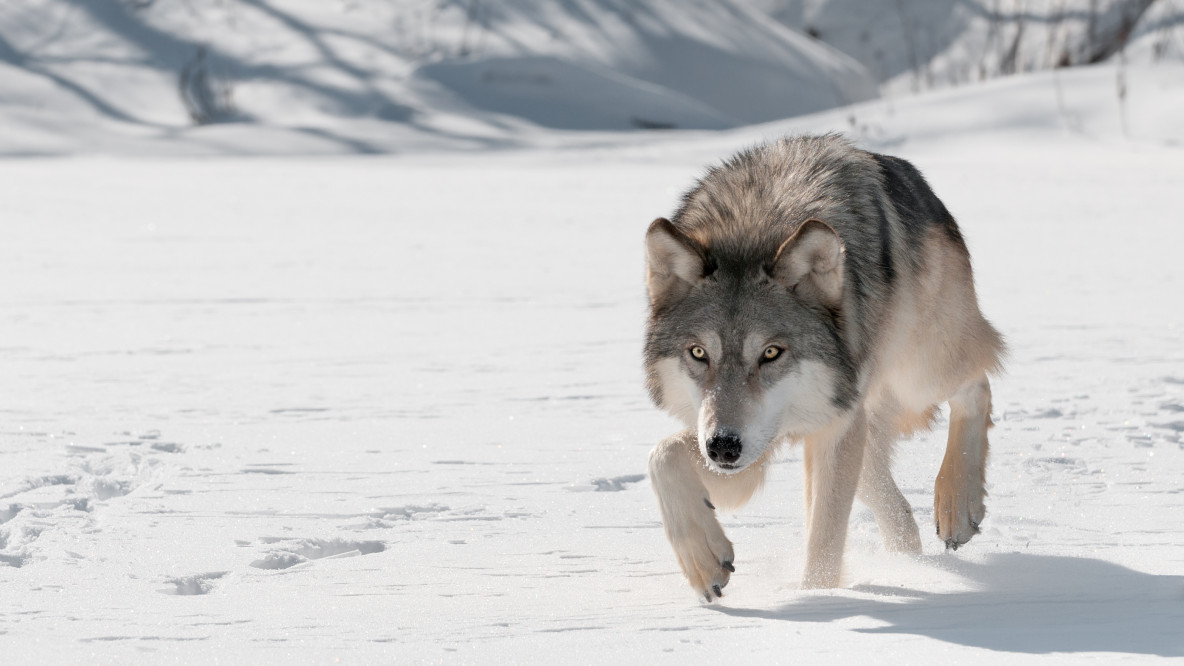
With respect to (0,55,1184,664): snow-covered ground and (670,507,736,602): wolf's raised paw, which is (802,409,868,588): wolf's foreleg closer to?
(0,55,1184,664): snow-covered ground

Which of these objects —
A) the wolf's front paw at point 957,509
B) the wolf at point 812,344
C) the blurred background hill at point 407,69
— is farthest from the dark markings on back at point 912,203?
the blurred background hill at point 407,69

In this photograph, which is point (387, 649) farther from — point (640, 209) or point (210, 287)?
point (640, 209)

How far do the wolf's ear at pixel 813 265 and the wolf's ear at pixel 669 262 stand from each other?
22cm

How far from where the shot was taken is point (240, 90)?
2392 centimetres

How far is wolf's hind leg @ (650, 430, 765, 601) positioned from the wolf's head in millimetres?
111

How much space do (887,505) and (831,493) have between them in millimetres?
584

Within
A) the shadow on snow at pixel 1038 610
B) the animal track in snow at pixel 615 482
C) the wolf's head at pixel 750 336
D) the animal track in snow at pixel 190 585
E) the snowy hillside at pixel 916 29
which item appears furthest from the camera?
the snowy hillside at pixel 916 29

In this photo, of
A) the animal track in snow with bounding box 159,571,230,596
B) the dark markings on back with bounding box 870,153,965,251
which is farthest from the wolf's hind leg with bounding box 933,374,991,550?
the animal track in snow with bounding box 159,571,230,596

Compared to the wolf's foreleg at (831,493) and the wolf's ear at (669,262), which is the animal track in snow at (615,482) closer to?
the wolf's foreleg at (831,493)

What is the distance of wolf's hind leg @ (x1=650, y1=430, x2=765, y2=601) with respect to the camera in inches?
133

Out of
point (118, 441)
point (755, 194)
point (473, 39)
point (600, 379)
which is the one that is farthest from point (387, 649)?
point (473, 39)

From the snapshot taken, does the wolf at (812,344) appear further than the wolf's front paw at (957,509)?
No

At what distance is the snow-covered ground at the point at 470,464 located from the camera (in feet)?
10.3

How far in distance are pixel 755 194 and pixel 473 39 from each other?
2374 cm
